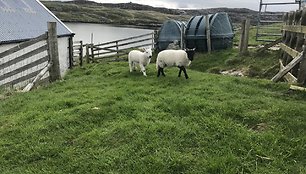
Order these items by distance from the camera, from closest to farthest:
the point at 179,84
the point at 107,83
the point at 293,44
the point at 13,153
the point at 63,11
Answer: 1. the point at 13,153
2. the point at 179,84
3. the point at 107,83
4. the point at 293,44
5. the point at 63,11

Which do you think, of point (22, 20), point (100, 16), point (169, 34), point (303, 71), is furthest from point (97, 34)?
point (100, 16)

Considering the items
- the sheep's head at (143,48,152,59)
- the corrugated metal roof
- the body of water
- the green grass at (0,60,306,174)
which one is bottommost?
the body of water

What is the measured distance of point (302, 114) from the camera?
19.7 ft

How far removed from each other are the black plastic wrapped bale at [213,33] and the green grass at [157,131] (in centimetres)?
1054

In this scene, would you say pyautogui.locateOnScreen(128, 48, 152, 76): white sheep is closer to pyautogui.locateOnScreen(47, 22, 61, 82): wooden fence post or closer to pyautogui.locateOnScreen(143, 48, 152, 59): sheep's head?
pyautogui.locateOnScreen(143, 48, 152, 59): sheep's head

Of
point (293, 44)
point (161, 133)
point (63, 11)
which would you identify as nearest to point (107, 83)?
point (161, 133)

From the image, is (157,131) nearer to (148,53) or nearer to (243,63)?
(148,53)

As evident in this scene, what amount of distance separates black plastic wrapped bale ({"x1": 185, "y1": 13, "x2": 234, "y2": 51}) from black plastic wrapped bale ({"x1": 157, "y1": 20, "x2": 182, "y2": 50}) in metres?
0.89

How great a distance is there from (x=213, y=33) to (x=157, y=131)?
553 inches

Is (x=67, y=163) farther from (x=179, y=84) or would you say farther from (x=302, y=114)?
(x=179, y=84)

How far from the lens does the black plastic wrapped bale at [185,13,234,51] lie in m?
18.7

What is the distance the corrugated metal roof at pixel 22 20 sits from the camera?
1416cm

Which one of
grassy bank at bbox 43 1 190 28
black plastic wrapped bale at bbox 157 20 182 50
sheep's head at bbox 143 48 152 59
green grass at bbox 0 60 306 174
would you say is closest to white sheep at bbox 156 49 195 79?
sheep's head at bbox 143 48 152 59

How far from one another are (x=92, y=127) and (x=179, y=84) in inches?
150
